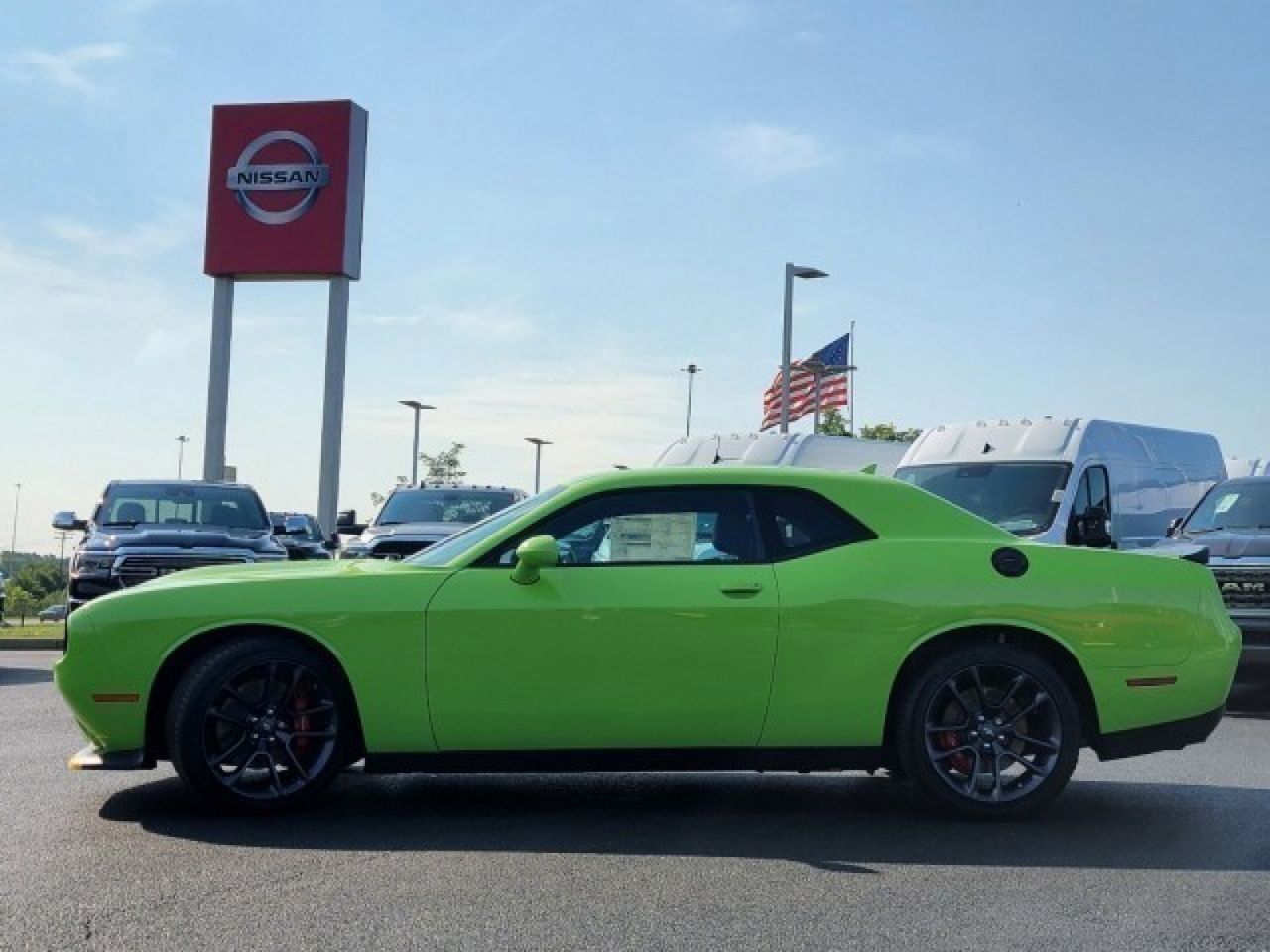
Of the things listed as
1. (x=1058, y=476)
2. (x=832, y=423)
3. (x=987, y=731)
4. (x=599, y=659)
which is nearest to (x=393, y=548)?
(x=1058, y=476)

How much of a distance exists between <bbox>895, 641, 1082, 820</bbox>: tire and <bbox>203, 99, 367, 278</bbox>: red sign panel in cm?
2505

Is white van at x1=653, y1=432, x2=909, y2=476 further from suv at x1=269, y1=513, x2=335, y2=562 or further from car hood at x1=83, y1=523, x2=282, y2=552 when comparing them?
car hood at x1=83, y1=523, x2=282, y2=552

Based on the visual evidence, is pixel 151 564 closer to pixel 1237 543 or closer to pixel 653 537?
pixel 653 537

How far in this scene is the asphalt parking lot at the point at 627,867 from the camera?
493cm

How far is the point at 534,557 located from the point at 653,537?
2.01 feet

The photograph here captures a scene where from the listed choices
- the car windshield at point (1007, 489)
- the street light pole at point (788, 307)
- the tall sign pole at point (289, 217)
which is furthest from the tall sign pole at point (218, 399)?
the car windshield at point (1007, 489)

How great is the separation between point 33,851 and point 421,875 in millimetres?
1469

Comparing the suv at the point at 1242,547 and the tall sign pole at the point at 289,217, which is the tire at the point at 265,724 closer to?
the suv at the point at 1242,547

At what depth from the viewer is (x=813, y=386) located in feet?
131

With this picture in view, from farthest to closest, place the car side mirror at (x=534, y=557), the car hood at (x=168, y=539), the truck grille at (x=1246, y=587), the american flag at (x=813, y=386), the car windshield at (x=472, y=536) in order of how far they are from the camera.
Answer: the american flag at (x=813, y=386), the car hood at (x=168, y=539), the truck grille at (x=1246, y=587), the car windshield at (x=472, y=536), the car side mirror at (x=534, y=557)

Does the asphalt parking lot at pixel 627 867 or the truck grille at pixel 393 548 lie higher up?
the truck grille at pixel 393 548

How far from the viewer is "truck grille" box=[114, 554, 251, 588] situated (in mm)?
14562

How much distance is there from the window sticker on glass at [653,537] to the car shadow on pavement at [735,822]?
1.09 m

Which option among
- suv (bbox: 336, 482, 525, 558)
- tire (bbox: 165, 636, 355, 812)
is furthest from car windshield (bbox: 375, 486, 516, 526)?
tire (bbox: 165, 636, 355, 812)
